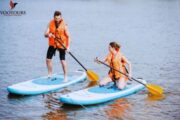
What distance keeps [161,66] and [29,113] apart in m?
7.35

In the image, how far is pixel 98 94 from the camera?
470 inches

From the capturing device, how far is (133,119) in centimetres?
1072

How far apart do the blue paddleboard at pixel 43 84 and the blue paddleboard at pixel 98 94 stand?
3.78 ft

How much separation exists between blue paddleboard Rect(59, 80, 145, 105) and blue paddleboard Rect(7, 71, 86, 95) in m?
1.15

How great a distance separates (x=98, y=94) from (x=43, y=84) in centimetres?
190

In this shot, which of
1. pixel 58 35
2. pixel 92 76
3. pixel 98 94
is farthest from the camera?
pixel 92 76

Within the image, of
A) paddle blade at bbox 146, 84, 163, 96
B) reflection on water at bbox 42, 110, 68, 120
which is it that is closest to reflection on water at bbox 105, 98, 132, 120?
A: paddle blade at bbox 146, 84, 163, 96

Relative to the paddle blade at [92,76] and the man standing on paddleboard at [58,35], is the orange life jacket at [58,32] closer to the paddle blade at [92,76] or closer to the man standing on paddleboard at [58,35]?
the man standing on paddleboard at [58,35]

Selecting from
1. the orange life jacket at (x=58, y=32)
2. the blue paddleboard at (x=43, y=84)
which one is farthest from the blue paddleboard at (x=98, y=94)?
the orange life jacket at (x=58, y=32)

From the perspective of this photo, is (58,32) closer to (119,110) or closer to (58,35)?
(58,35)

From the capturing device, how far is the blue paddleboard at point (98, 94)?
37.3 feet

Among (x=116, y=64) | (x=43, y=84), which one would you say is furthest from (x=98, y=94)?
(x=43, y=84)

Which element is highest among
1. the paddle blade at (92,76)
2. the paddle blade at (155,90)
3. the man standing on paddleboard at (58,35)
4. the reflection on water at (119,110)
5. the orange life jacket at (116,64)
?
the man standing on paddleboard at (58,35)

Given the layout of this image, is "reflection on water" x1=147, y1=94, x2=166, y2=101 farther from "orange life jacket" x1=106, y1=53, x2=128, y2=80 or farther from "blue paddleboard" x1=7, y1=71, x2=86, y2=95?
"blue paddleboard" x1=7, y1=71, x2=86, y2=95
